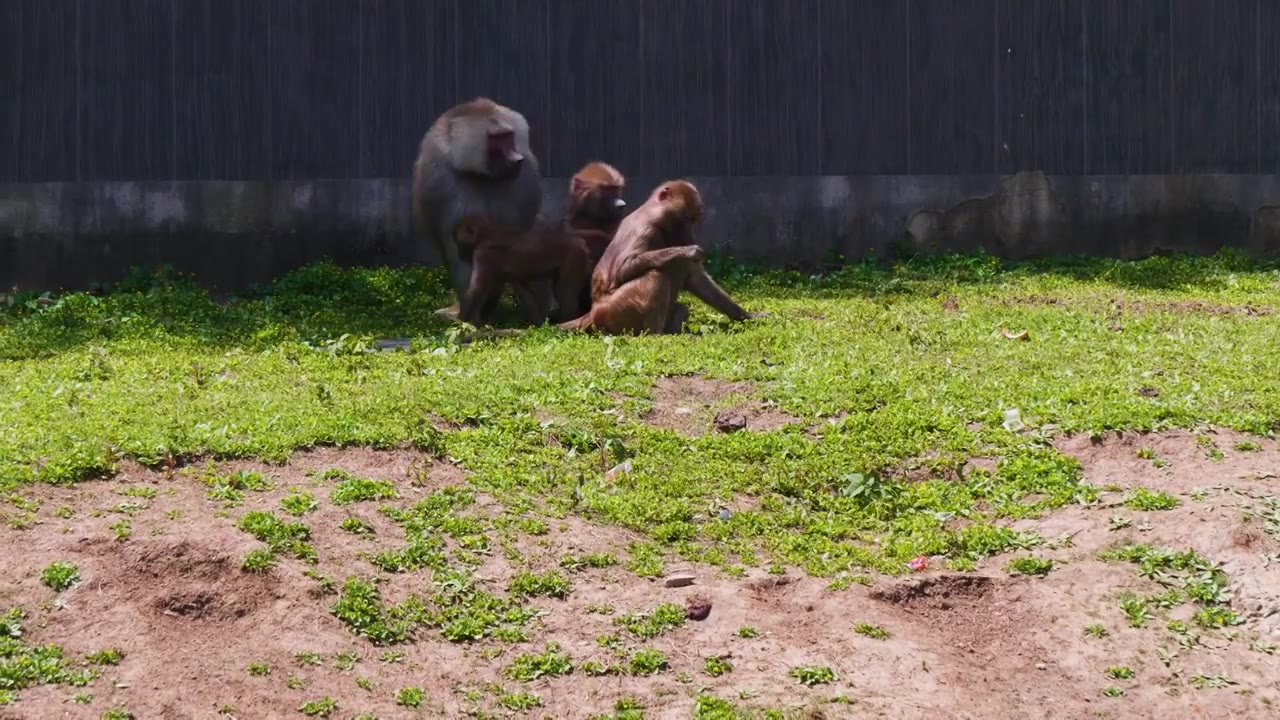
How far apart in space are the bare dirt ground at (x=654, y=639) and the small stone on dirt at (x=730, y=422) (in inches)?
56.9

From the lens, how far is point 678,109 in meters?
14.9

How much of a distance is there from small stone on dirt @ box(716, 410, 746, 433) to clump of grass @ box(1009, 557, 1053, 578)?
194 centimetres

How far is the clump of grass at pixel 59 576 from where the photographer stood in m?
5.86

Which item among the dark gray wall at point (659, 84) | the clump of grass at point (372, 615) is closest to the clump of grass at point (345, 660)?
the clump of grass at point (372, 615)

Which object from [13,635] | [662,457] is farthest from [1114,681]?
[13,635]

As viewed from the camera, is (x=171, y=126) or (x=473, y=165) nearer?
(x=473, y=165)

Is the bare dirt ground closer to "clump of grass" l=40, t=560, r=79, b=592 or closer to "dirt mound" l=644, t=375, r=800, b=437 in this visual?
"clump of grass" l=40, t=560, r=79, b=592

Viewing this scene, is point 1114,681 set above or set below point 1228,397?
below

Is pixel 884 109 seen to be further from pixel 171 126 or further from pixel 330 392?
pixel 330 392

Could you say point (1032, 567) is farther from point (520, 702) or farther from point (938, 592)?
point (520, 702)

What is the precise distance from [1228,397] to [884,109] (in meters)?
7.42

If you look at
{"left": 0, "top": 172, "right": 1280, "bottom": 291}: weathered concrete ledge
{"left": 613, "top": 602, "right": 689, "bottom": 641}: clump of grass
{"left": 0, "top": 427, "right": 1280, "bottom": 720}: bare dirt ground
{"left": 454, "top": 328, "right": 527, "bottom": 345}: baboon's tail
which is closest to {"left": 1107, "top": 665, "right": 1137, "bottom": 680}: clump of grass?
{"left": 0, "top": 427, "right": 1280, "bottom": 720}: bare dirt ground

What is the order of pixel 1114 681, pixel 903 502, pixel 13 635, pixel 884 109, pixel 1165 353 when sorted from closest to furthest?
pixel 13 635 < pixel 1114 681 < pixel 903 502 < pixel 1165 353 < pixel 884 109

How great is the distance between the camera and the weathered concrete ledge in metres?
14.0
